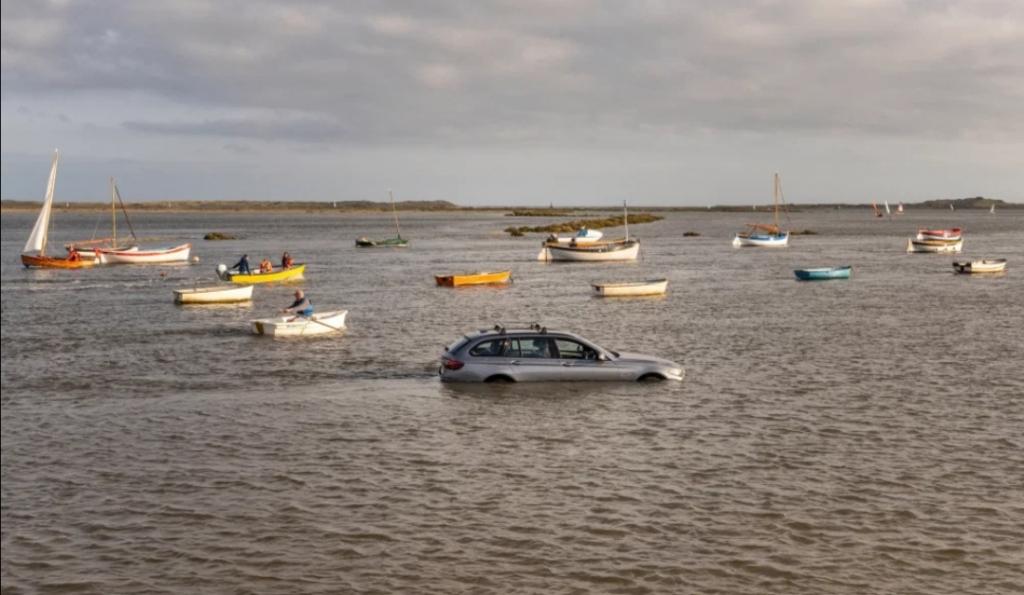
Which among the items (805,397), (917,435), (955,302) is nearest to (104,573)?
(917,435)

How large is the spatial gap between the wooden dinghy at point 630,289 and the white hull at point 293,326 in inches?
845

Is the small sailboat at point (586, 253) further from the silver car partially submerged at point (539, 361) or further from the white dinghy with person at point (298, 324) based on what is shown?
the silver car partially submerged at point (539, 361)

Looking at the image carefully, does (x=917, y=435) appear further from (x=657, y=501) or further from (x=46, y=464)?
(x=46, y=464)

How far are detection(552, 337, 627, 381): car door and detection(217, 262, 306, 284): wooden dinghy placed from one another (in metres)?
43.8

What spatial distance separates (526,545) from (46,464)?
1121cm

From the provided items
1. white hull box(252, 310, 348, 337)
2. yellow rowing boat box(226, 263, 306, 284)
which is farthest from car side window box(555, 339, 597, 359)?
yellow rowing boat box(226, 263, 306, 284)

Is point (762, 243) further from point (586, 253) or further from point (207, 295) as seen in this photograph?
point (207, 295)

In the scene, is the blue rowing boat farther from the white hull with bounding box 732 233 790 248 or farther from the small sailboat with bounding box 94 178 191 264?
the small sailboat with bounding box 94 178 191 264

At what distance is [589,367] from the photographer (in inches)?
1153

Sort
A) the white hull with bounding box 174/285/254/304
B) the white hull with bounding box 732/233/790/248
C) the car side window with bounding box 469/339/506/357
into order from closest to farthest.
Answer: the car side window with bounding box 469/339/506/357, the white hull with bounding box 174/285/254/304, the white hull with bounding box 732/233/790/248

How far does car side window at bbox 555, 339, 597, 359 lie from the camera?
29.5 metres

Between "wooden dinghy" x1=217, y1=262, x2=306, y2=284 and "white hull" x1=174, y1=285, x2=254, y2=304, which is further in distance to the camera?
"wooden dinghy" x1=217, y1=262, x2=306, y2=284

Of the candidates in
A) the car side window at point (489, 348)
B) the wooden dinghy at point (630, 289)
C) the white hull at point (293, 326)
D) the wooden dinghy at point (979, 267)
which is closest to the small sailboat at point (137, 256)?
the wooden dinghy at point (630, 289)

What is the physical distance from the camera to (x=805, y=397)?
2773 centimetres
